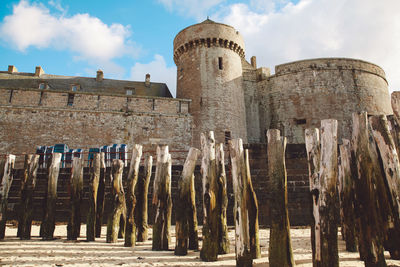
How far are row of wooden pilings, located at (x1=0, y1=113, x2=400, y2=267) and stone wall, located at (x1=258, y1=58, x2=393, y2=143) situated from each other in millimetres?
14401

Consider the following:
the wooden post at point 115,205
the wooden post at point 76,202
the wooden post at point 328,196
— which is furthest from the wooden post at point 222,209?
the wooden post at point 76,202

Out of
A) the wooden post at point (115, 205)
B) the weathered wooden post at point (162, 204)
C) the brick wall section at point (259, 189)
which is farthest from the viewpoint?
the brick wall section at point (259, 189)

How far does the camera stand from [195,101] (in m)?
18.9

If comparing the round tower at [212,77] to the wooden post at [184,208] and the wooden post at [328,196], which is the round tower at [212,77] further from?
the wooden post at [328,196]

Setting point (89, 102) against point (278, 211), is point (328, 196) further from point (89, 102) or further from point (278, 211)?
point (89, 102)

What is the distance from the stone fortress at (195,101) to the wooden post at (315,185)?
1040 cm

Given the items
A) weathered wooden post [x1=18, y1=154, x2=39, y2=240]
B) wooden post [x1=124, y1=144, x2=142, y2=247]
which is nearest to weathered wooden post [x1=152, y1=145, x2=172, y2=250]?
wooden post [x1=124, y1=144, x2=142, y2=247]

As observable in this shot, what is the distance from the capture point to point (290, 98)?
2091 cm

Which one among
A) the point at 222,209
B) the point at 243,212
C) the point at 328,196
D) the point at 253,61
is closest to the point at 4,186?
the point at 222,209

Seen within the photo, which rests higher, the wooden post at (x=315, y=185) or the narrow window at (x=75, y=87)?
the narrow window at (x=75, y=87)

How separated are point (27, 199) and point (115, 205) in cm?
256

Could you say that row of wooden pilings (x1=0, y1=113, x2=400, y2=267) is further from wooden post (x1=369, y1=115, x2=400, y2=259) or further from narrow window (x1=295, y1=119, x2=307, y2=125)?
narrow window (x1=295, y1=119, x2=307, y2=125)

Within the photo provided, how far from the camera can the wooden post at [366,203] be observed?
160 inches

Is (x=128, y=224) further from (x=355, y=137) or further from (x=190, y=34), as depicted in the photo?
(x=190, y=34)
